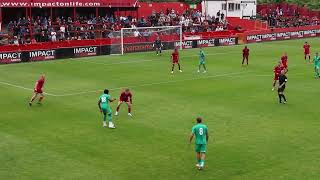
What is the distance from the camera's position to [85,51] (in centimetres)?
5384

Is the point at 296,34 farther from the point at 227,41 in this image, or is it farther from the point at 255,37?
the point at 227,41

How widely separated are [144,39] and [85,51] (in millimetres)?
7391

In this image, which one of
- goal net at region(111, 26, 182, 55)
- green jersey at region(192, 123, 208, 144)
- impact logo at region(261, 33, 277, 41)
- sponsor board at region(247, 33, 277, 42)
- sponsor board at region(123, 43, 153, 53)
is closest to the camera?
green jersey at region(192, 123, 208, 144)

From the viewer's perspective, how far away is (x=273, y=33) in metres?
73.7

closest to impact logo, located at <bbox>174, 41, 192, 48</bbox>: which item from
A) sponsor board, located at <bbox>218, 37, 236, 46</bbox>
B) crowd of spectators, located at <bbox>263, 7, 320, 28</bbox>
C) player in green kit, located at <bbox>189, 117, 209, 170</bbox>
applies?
sponsor board, located at <bbox>218, 37, 236, 46</bbox>

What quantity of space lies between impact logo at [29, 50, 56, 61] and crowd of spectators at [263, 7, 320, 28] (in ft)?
141

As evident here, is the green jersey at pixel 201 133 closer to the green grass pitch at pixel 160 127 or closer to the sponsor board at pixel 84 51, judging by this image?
the green grass pitch at pixel 160 127

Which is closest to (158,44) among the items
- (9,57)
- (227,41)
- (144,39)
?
(144,39)

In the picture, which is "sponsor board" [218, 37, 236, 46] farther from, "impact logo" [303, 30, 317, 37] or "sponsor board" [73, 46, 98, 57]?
"sponsor board" [73, 46, 98, 57]

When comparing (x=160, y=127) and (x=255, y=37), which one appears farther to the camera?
(x=255, y=37)

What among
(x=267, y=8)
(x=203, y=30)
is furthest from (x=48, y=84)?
(x=267, y=8)

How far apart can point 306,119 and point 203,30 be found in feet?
151

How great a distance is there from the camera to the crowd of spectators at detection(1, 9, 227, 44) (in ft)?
179

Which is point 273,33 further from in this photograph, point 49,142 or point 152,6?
point 49,142
